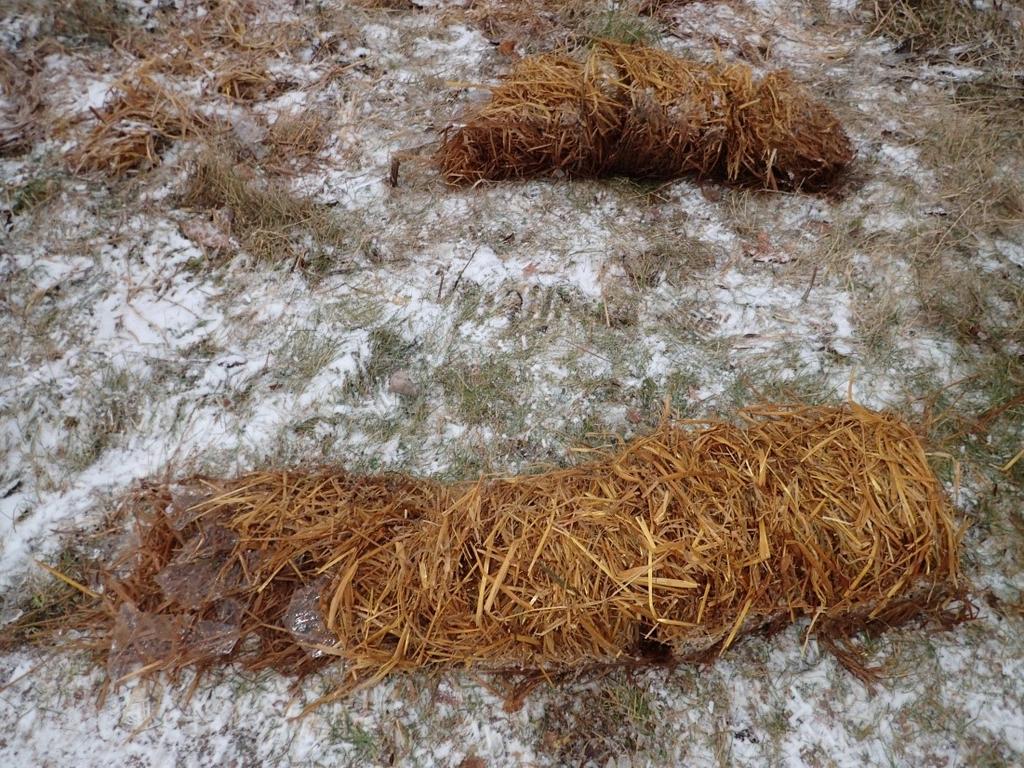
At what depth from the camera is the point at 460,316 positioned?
2471 millimetres

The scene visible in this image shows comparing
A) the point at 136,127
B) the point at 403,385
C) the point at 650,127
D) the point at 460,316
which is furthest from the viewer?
the point at 136,127

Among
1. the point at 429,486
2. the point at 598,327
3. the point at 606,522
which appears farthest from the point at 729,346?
the point at 429,486

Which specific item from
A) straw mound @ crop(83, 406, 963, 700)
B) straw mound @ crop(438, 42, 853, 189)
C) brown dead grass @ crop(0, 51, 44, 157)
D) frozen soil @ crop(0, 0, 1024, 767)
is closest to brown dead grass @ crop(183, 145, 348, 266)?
frozen soil @ crop(0, 0, 1024, 767)

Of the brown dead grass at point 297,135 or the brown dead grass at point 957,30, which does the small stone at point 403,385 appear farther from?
the brown dead grass at point 957,30

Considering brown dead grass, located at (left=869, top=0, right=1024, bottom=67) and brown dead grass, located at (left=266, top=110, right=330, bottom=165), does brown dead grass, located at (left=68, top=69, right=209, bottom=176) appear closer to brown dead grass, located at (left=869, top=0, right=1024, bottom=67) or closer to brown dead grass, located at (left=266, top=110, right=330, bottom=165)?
brown dead grass, located at (left=266, top=110, right=330, bottom=165)

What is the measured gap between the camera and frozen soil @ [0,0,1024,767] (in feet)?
5.77

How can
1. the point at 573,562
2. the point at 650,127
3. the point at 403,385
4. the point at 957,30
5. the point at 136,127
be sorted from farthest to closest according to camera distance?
the point at 957,30 < the point at 136,127 < the point at 650,127 < the point at 403,385 < the point at 573,562

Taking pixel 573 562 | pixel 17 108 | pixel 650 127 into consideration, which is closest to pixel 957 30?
pixel 650 127

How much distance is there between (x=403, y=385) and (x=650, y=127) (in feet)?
4.67

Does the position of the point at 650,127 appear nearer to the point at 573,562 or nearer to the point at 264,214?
the point at 264,214

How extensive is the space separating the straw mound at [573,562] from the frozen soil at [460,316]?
12cm

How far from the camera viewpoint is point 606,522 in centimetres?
175

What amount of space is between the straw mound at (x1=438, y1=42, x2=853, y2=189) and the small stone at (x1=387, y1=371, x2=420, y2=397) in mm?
960

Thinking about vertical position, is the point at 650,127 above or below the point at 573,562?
above
